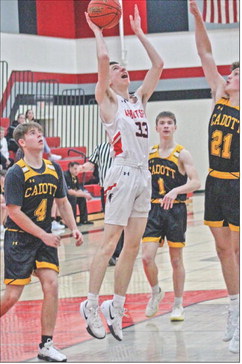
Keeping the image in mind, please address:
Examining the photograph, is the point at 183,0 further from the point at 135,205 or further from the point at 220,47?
the point at 135,205

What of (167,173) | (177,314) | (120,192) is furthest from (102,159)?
(120,192)

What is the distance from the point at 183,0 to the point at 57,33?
3.75 metres

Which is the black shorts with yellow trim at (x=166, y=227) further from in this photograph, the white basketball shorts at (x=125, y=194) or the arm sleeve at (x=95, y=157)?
the white basketball shorts at (x=125, y=194)

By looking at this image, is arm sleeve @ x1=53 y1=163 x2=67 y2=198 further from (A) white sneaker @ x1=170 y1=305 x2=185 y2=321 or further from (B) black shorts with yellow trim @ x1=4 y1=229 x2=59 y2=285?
(A) white sneaker @ x1=170 y1=305 x2=185 y2=321

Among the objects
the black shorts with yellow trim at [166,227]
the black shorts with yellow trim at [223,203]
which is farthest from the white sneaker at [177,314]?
the black shorts with yellow trim at [223,203]

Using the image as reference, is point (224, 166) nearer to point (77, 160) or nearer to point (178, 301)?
point (178, 301)

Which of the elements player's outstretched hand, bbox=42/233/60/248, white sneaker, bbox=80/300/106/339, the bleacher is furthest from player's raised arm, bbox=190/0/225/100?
the bleacher

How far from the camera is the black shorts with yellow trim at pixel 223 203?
6891mm

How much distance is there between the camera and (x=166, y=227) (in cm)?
928

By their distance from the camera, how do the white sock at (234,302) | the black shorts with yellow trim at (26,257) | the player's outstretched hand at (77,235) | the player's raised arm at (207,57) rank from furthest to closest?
the black shorts with yellow trim at (26,257) → the player's outstretched hand at (77,235) → the white sock at (234,302) → the player's raised arm at (207,57)

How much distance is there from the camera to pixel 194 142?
83.5 feet

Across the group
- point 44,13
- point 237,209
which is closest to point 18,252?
point 237,209

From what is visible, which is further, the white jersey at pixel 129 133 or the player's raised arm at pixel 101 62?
the white jersey at pixel 129 133

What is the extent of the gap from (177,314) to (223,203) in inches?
97.2
